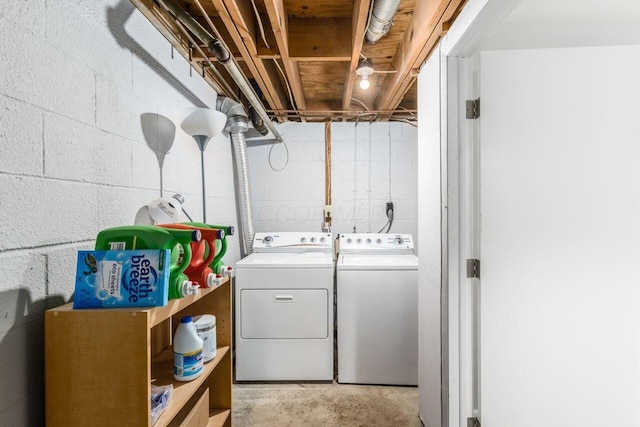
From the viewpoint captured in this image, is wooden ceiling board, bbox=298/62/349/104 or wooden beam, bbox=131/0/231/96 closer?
wooden beam, bbox=131/0/231/96

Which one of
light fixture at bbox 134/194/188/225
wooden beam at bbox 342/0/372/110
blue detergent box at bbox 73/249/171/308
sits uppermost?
wooden beam at bbox 342/0/372/110

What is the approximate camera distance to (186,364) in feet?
3.74

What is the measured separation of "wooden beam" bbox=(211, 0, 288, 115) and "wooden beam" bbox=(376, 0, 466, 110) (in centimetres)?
84

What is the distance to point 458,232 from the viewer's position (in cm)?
148

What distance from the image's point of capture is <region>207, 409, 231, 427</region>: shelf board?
138 cm

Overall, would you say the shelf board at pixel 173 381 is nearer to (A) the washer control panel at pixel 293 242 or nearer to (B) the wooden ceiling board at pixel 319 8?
(A) the washer control panel at pixel 293 242

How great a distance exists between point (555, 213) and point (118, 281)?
65.7 inches

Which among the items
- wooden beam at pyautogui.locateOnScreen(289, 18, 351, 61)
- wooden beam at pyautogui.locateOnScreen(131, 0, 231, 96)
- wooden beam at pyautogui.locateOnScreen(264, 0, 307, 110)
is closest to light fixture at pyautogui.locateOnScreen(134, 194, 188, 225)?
wooden beam at pyautogui.locateOnScreen(131, 0, 231, 96)

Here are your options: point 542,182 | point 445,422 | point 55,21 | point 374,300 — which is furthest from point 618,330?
point 55,21

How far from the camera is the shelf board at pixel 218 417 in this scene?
138 centimetres

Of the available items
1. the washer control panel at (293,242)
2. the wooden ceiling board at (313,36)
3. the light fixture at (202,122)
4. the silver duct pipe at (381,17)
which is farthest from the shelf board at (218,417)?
the silver duct pipe at (381,17)

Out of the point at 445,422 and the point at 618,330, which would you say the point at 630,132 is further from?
the point at 445,422

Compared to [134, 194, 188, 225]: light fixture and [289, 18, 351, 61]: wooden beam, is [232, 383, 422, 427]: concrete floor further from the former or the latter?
[289, 18, 351, 61]: wooden beam

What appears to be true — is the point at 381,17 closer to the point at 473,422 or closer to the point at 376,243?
the point at 376,243
